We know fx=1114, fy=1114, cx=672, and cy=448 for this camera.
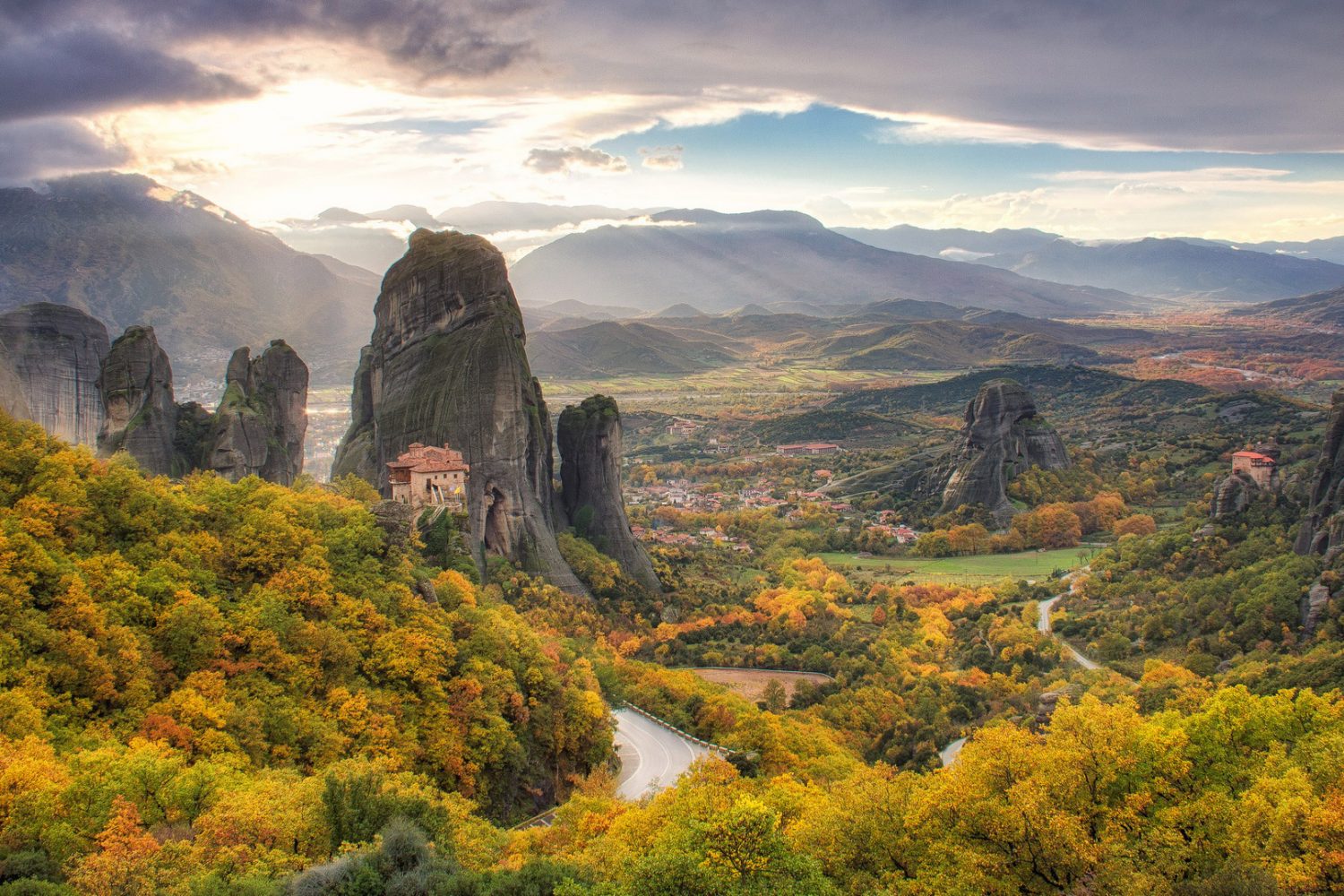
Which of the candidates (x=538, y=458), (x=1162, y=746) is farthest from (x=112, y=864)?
(x=538, y=458)

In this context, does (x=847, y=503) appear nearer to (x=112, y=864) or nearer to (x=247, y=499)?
(x=247, y=499)

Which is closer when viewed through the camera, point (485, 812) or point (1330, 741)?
point (1330, 741)

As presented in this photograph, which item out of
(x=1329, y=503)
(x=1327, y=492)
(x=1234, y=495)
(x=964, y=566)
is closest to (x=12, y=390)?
(x=1329, y=503)

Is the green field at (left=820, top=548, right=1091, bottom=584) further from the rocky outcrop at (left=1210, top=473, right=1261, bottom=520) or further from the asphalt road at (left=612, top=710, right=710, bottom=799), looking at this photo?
the asphalt road at (left=612, top=710, right=710, bottom=799)

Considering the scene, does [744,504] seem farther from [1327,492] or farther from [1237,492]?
[1327,492]

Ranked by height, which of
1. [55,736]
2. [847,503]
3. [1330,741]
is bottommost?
[847,503]

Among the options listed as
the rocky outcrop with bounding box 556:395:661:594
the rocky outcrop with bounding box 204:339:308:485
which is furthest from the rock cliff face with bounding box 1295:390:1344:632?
the rocky outcrop with bounding box 204:339:308:485

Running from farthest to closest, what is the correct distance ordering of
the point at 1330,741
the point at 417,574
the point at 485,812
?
the point at 417,574 → the point at 485,812 → the point at 1330,741
